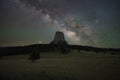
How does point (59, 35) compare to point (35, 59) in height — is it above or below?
above

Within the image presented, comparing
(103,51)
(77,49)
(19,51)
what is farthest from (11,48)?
(103,51)

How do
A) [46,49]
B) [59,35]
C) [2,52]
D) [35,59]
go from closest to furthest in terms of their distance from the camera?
[35,59]
[2,52]
[46,49]
[59,35]

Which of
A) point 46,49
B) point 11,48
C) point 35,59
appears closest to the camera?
point 35,59

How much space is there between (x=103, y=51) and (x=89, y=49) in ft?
12.9

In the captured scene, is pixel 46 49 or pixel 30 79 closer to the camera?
pixel 30 79

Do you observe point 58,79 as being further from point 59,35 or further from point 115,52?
point 59,35

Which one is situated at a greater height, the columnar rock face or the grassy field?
the columnar rock face

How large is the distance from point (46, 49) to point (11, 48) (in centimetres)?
889

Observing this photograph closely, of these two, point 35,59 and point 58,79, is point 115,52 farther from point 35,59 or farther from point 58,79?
point 58,79

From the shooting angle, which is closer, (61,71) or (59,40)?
(61,71)

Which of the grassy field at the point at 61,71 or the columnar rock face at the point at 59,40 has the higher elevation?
the columnar rock face at the point at 59,40

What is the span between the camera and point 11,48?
49375 mm

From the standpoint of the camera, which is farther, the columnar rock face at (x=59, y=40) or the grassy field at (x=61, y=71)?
the columnar rock face at (x=59, y=40)

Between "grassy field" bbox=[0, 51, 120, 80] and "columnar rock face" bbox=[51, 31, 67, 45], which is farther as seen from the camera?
"columnar rock face" bbox=[51, 31, 67, 45]
